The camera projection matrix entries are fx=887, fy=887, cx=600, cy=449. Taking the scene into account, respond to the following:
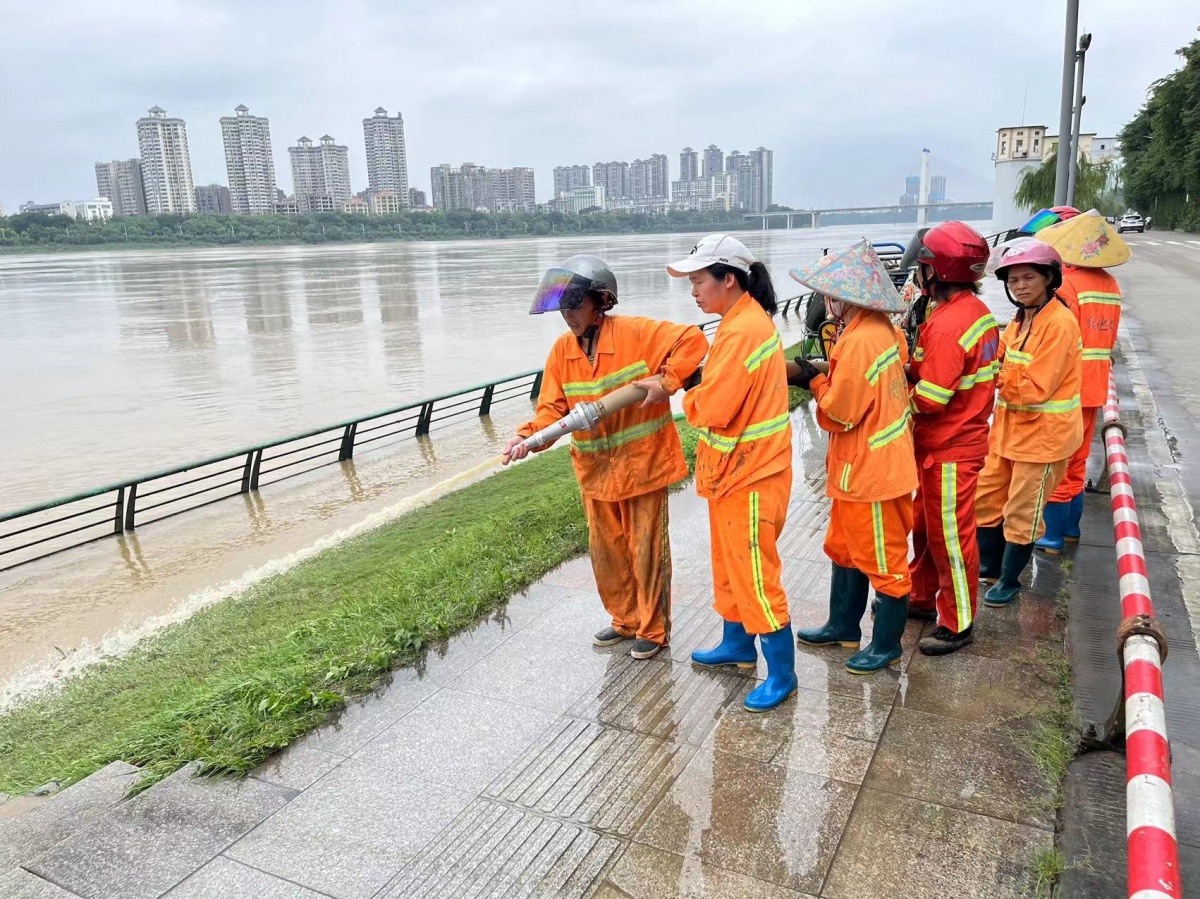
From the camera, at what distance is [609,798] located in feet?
10.6

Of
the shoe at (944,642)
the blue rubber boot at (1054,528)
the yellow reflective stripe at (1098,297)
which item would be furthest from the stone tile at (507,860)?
the yellow reflective stripe at (1098,297)

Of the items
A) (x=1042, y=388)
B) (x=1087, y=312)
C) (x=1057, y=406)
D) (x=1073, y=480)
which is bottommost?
(x=1073, y=480)

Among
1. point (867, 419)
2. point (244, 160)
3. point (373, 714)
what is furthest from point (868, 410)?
point (244, 160)

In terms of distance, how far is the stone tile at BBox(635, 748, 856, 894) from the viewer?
286 cm

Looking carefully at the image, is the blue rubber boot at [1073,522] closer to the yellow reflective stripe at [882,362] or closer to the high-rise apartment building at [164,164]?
the yellow reflective stripe at [882,362]

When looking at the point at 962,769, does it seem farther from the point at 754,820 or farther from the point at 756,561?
the point at 756,561

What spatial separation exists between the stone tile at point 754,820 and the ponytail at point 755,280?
71.8 inches

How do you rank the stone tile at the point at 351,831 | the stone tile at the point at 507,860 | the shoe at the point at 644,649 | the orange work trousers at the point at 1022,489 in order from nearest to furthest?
the stone tile at the point at 507,860 < the stone tile at the point at 351,831 < the shoe at the point at 644,649 < the orange work trousers at the point at 1022,489

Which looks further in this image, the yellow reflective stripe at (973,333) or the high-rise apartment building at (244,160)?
the high-rise apartment building at (244,160)

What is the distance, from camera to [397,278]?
204ft

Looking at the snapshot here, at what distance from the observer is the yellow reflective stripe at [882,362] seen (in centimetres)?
354

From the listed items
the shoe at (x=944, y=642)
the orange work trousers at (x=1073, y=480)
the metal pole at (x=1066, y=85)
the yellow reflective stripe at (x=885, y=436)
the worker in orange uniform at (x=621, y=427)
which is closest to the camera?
the yellow reflective stripe at (x=885, y=436)

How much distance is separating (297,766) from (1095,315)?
5041mm

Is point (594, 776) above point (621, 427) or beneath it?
beneath
